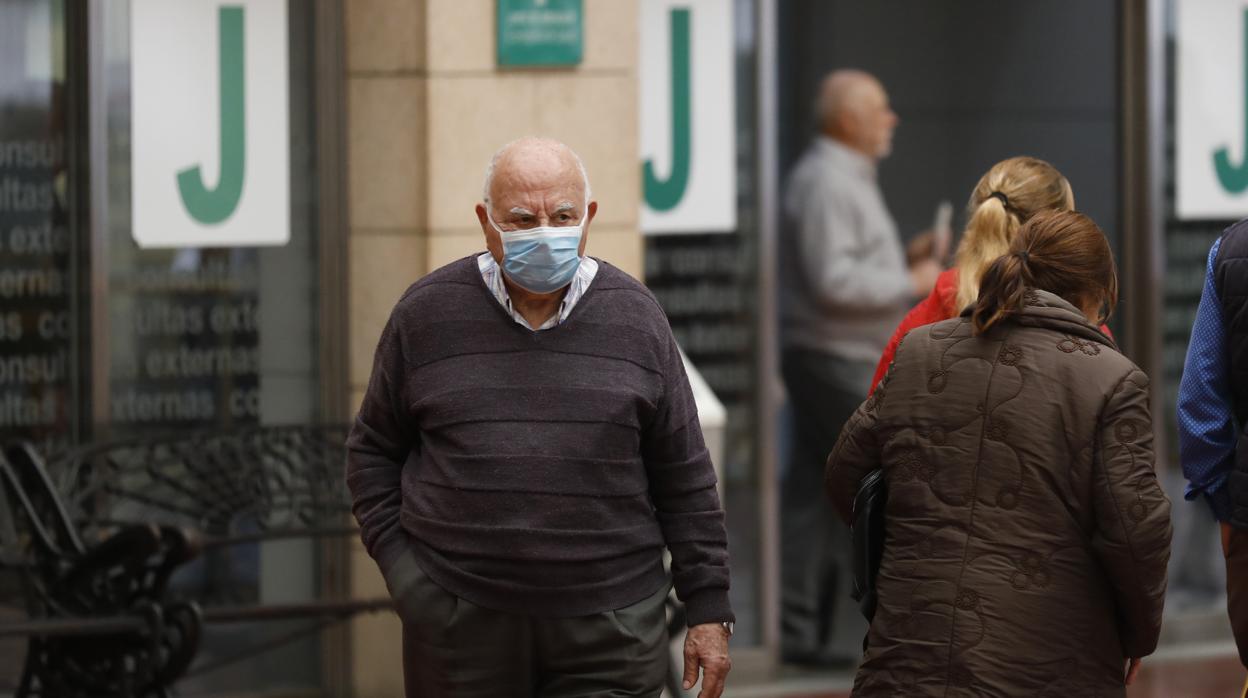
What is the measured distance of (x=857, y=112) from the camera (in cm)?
787

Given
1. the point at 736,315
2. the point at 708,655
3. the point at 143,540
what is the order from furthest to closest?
1. the point at 736,315
2. the point at 143,540
3. the point at 708,655

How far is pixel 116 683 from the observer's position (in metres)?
5.44

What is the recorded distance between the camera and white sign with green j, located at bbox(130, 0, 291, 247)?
6781 millimetres

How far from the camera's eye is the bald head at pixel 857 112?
783 cm

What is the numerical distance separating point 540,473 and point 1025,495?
962 mm

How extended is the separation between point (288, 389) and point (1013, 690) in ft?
12.7

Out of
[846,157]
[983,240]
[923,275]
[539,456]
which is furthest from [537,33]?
→ [539,456]

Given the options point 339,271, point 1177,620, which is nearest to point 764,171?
point 339,271

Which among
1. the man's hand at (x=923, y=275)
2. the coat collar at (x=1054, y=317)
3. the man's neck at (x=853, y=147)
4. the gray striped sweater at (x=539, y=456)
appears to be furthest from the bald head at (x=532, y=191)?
the man's hand at (x=923, y=275)

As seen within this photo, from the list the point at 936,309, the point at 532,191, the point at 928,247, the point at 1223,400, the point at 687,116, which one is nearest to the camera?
the point at 532,191

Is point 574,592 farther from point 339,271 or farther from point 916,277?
point 916,277

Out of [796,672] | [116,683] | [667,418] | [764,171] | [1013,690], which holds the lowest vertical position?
[796,672]

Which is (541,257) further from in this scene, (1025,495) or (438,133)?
(438,133)

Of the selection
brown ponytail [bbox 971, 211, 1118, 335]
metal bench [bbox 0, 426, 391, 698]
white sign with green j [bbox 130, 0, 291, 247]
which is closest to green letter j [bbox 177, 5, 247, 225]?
white sign with green j [bbox 130, 0, 291, 247]
